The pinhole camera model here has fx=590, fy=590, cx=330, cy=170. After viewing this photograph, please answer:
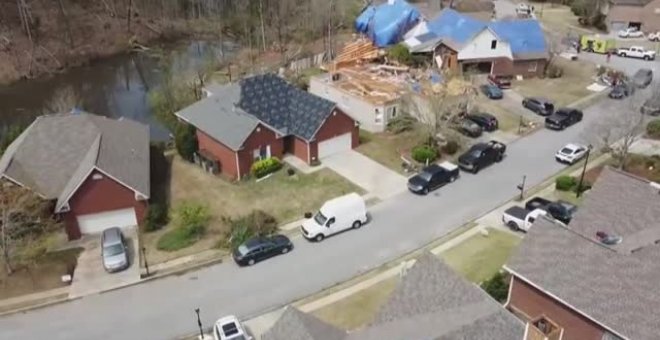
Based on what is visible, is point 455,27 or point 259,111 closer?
point 259,111

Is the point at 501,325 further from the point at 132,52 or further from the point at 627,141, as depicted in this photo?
the point at 132,52

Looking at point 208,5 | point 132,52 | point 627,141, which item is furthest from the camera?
point 208,5

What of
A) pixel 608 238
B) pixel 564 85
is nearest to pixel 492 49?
pixel 564 85

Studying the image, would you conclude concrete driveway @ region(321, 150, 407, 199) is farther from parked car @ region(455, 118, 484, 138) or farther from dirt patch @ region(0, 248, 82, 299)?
dirt patch @ region(0, 248, 82, 299)

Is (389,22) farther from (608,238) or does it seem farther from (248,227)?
(608,238)

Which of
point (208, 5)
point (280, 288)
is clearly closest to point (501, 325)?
point (280, 288)
